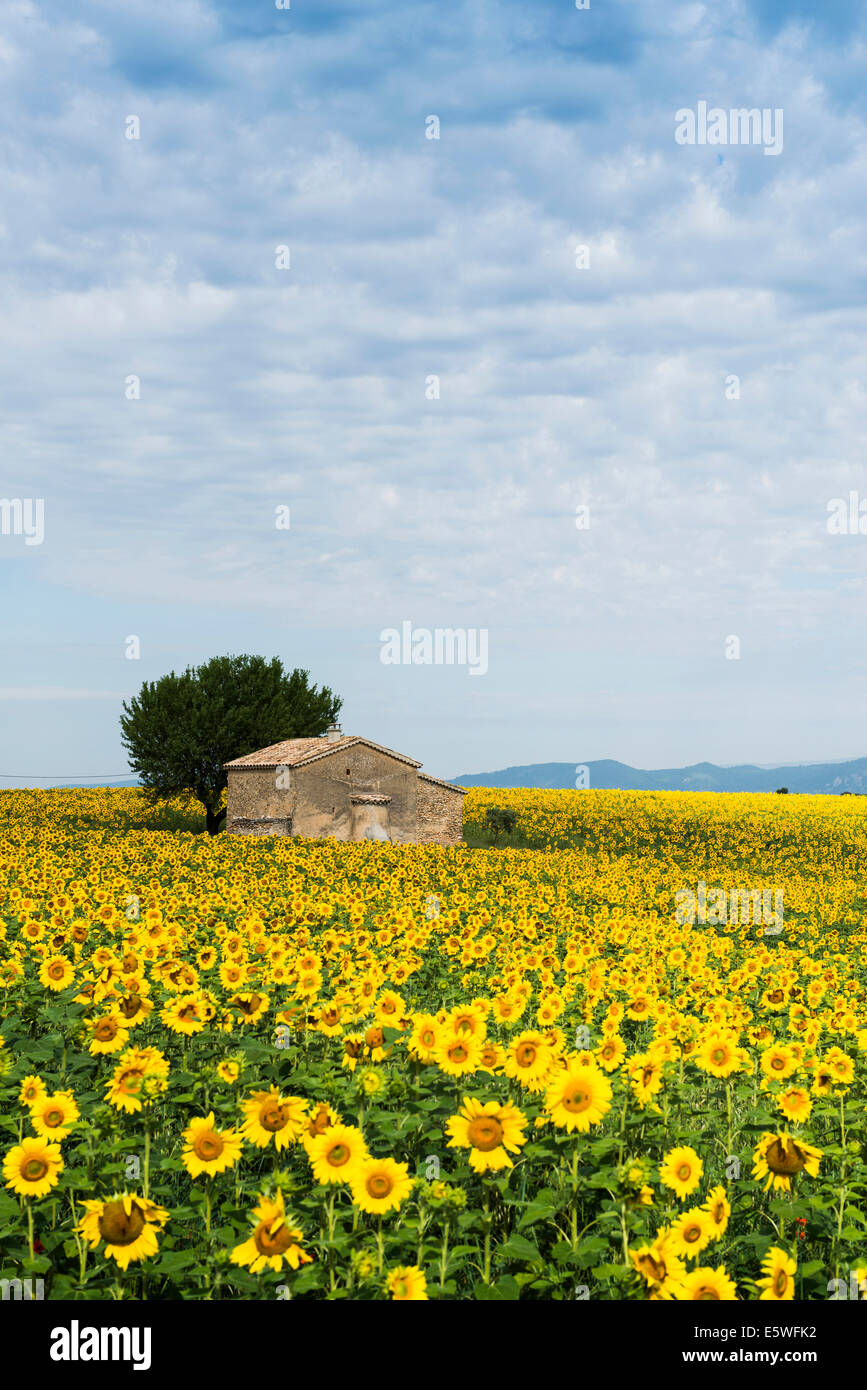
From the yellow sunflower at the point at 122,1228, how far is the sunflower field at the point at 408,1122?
0.04 feet

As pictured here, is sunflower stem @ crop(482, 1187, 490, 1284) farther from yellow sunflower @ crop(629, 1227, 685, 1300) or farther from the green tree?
the green tree

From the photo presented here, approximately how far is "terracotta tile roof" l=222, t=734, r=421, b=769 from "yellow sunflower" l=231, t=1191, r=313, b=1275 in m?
38.6

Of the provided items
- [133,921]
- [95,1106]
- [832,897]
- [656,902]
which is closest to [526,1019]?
[133,921]

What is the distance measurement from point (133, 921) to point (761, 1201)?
25.1ft

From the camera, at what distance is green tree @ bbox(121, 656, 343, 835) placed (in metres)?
50.8

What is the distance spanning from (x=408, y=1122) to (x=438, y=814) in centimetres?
4146

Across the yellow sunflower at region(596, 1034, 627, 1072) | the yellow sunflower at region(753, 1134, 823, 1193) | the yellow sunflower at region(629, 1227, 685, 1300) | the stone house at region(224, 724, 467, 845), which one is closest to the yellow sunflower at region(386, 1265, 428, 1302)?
the yellow sunflower at region(629, 1227, 685, 1300)

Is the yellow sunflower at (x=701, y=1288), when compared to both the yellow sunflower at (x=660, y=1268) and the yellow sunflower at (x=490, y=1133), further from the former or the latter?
the yellow sunflower at (x=490, y=1133)

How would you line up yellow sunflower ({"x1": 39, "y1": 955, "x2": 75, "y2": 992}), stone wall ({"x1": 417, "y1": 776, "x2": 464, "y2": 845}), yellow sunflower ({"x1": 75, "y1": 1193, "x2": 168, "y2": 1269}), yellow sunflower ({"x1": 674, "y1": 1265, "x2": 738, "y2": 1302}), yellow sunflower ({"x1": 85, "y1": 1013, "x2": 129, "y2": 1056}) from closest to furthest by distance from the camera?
yellow sunflower ({"x1": 674, "y1": 1265, "x2": 738, "y2": 1302}), yellow sunflower ({"x1": 75, "y1": 1193, "x2": 168, "y2": 1269}), yellow sunflower ({"x1": 85, "y1": 1013, "x2": 129, "y2": 1056}), yellow sunflower ({"x1": 39, "y1": 955, "x2": 75, "y2": 992}), stone wall ({"x1": 417, "y1": 776, "x2": 464, "y2": 845})

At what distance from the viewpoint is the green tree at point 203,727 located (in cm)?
5084

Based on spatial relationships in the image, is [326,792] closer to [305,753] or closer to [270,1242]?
[305,753]

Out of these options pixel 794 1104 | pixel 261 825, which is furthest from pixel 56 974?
pixel 261 825

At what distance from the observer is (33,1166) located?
4.81 metres
